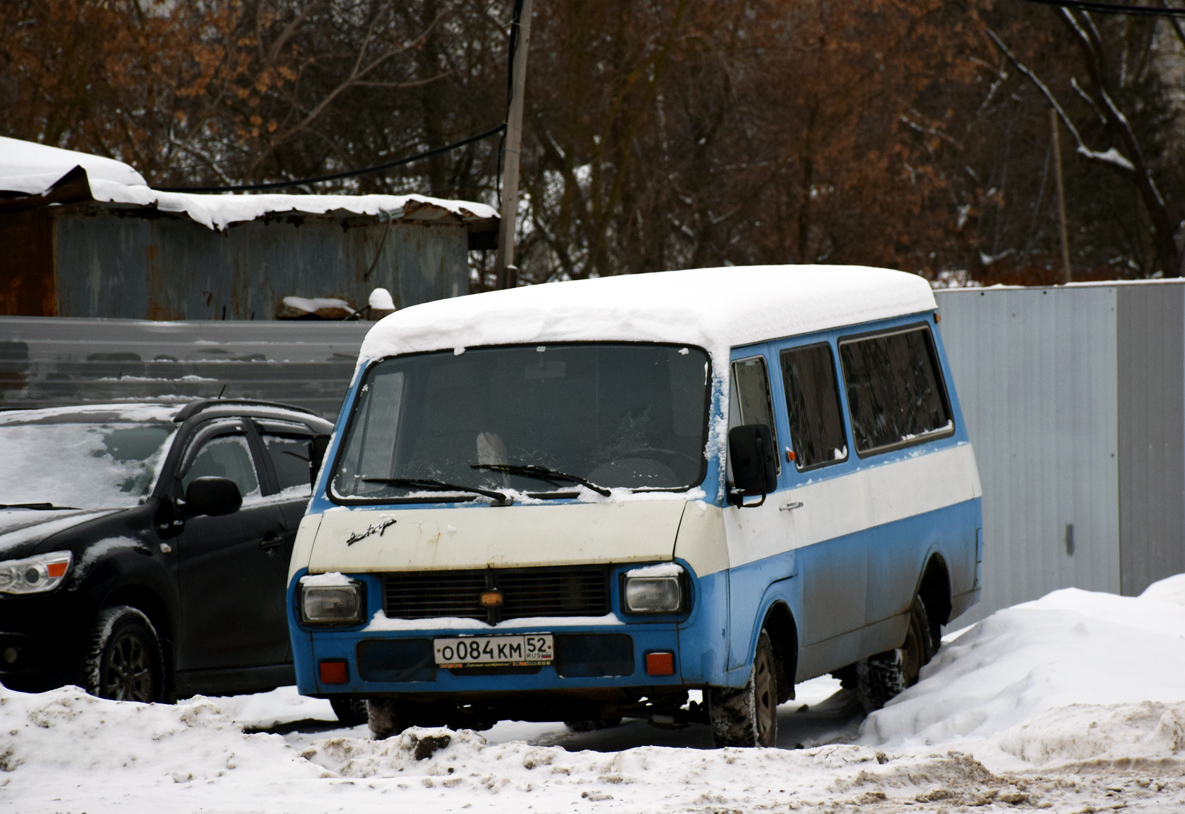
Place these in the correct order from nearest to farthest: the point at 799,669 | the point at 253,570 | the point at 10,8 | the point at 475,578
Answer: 1. the point at 475,578
2. the point at 799,669
3. the point at 253,570
4. the point at 10,8

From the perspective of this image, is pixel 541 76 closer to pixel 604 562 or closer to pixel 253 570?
pixel 253 570

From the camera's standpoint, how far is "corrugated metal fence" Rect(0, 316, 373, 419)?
12.8 meters

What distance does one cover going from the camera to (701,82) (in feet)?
108

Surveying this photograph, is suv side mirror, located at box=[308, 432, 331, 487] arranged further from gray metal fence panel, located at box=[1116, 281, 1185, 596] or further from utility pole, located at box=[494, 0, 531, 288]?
utility pole, located at box=[494, 0, 531, 288]

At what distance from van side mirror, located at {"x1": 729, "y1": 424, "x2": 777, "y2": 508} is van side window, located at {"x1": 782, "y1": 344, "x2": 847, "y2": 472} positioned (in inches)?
35.0

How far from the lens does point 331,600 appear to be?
21.9 ft

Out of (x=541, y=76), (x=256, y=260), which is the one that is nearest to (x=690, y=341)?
(x=256, y=260)

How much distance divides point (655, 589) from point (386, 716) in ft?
5.01

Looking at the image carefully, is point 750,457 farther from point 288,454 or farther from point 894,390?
point 288,454

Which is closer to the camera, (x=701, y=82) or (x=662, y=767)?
(x=662, y=767)

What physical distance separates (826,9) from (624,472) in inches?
1076

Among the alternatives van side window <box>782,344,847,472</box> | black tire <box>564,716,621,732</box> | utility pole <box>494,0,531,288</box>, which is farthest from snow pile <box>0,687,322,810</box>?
utility pole <box>494,0,531,288</box>

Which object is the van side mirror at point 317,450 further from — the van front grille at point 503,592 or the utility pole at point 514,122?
the utility pole at point 514,122

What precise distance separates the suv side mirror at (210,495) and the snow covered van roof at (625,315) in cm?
143
